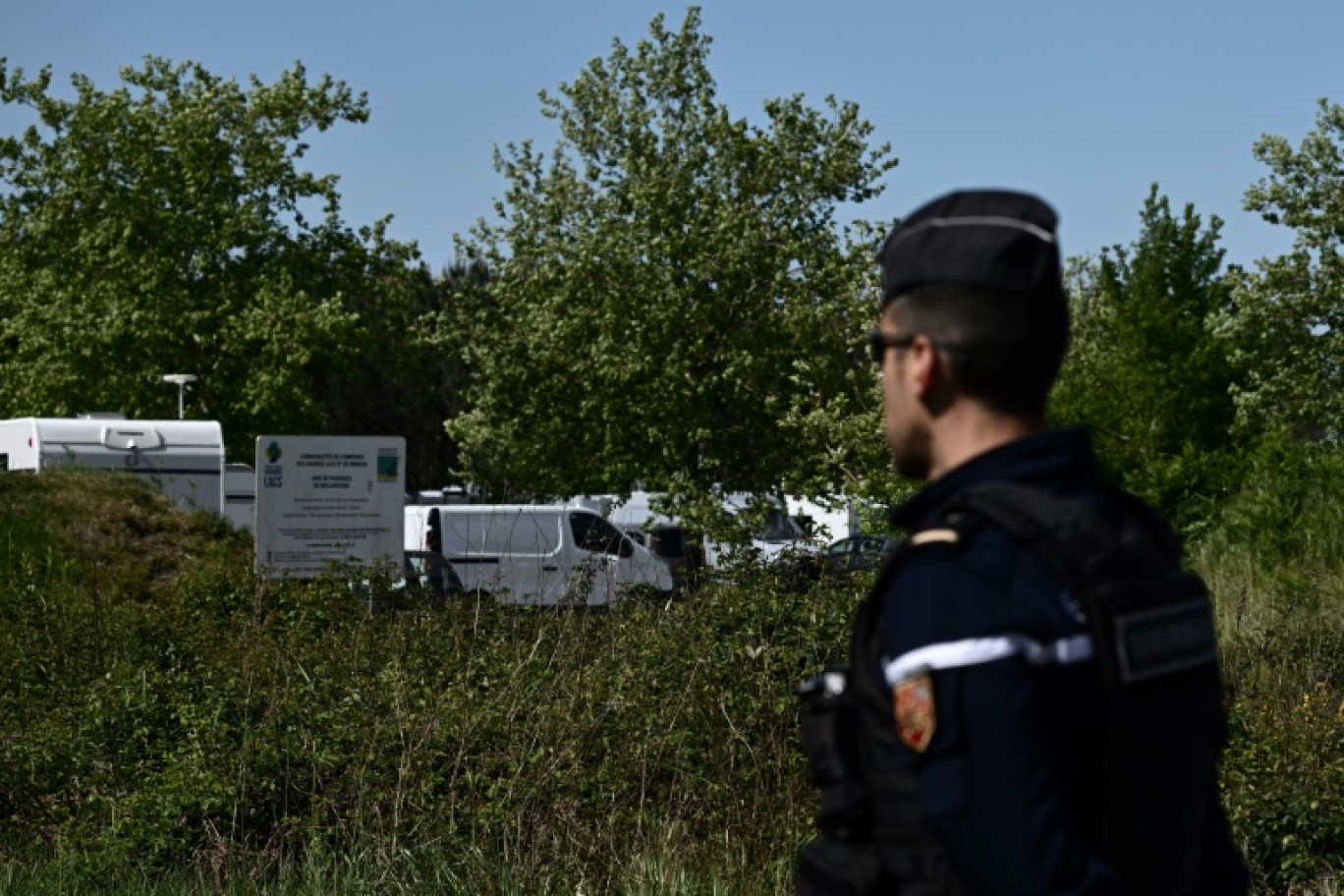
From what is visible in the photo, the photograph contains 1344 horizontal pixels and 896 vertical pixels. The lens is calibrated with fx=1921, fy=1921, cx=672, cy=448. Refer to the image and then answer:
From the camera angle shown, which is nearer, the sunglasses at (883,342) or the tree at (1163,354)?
the sunglasses at (883,342)

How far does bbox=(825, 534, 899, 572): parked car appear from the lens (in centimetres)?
812

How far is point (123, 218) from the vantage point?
33000mm

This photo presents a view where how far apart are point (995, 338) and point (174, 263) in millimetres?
32357

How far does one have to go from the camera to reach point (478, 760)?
656 cm

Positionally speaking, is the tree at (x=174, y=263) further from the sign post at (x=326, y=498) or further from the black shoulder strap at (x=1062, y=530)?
the black shoulder strap at (x=1062, y=530)

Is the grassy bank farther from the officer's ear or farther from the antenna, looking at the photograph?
the antenna

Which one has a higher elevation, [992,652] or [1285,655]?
[992,652]

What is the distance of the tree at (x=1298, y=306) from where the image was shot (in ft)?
99.4

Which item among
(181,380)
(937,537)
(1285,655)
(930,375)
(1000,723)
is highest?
(181,380)

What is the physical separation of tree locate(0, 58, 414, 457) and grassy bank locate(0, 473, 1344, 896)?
2470cm

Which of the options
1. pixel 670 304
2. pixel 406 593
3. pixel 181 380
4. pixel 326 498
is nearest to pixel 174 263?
pixel 181 380

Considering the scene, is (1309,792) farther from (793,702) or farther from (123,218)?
(123,218)

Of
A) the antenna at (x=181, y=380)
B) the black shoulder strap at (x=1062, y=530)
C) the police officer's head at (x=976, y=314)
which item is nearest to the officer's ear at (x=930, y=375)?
the police officer's head at (x=976, y=314)

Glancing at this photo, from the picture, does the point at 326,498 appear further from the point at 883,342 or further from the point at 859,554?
the point at 883,342
